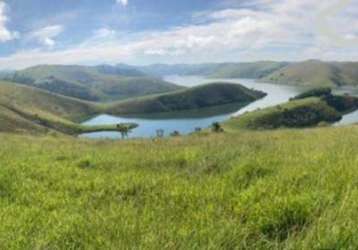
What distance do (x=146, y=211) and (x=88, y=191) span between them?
205 cm

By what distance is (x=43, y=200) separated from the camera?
7273mm

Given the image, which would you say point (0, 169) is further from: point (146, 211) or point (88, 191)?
point (146, 211)

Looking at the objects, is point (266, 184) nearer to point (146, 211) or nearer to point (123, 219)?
point (146, 211)

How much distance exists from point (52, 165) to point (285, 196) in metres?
6.63

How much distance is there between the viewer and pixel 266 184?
23.0ft

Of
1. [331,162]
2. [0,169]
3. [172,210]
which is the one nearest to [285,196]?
[172,210]

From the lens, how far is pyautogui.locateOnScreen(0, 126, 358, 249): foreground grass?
4668mm

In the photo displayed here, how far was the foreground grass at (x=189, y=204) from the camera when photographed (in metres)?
4.67

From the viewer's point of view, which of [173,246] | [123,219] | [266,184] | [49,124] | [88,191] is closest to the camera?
[173,246]

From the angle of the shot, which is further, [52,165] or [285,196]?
[52,165]

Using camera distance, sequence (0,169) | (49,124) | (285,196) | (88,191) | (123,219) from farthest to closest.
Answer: (49,124) < (0,169) < (88,191) < (285,196) < (123,219)

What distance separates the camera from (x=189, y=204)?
21.3ft

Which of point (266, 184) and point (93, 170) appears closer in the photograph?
point (266, 184)

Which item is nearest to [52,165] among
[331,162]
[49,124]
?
[331,162]
